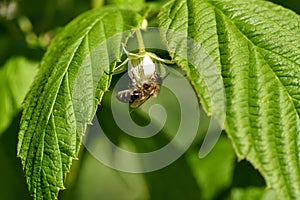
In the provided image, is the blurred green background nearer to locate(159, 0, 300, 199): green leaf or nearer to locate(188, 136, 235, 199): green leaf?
locate(188, 136, 235, 199): green leaf

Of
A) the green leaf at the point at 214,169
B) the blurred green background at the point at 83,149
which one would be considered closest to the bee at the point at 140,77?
Answer: the blurred green background at the point at 83,149

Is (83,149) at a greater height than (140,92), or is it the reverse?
(140,92)

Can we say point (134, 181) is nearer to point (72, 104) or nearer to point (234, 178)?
point (234, 178)

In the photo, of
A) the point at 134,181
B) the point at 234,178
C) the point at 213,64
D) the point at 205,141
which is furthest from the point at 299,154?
the point at 134,181

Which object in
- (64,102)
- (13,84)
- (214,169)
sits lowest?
(214,169)

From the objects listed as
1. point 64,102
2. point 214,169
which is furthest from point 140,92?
point 214,169

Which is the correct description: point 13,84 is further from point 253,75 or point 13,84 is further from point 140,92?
point 253,75

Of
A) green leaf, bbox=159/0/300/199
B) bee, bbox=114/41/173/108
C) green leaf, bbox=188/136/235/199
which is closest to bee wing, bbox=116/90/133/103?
bee, bbox=114/41/173/108
